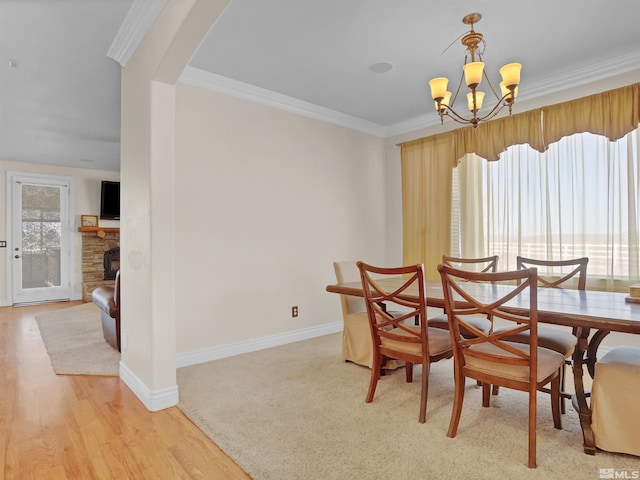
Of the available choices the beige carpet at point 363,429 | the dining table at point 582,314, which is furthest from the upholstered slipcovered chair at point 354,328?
the dining table at point 582,314

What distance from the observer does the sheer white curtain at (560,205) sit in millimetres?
3207

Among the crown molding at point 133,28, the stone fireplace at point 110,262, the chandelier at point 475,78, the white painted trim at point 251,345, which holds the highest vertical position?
the crown molding at point 133,28

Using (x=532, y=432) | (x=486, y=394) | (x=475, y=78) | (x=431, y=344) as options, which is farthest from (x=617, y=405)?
(x=475, y=78)

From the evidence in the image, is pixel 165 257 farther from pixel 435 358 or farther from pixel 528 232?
pixel 528 232

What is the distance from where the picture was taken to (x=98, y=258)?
743 cm

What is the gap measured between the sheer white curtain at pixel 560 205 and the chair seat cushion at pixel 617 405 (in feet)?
5.82

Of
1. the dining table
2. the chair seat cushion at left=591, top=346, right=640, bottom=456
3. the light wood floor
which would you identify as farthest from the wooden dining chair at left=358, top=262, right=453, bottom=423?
the light wood floor

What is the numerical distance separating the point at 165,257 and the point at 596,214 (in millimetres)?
3697

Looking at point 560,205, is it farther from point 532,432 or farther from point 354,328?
point 532,432

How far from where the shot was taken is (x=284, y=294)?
401 centimetres

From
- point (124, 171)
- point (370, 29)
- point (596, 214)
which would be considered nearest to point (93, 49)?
point (124, 171)

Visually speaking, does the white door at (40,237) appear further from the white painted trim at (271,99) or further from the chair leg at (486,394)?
the chair leg at (486,394)

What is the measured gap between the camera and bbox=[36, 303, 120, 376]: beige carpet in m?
3.25

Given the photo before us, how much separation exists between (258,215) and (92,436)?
90.5 inches
